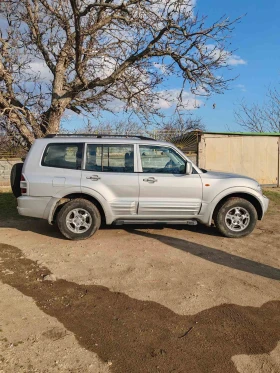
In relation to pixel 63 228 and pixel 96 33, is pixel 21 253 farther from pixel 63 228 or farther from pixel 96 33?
pixel 96 33

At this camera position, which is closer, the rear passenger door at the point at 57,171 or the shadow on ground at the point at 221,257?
the shadow on ground at the point at 221,257

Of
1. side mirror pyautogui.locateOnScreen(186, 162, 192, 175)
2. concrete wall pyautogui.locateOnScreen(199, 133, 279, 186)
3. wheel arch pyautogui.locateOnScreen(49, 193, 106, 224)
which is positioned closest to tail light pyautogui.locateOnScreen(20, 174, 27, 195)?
wheel arch pyautogui.locateOnScreen(49, 193, 106, 224)

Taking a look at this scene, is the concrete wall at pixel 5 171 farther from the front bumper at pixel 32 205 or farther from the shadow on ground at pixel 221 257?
the shadow on ground at pixel 221 257

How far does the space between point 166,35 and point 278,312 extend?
7.33 meters

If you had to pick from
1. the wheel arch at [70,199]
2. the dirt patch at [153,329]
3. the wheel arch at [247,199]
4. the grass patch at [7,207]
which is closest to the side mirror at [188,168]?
the wheel arch at [247,199]

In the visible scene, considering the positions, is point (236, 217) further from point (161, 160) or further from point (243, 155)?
point (243, 155)

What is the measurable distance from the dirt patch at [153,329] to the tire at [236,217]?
2.68 m

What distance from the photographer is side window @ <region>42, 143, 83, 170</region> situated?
6.32 m

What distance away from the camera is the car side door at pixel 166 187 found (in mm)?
6320

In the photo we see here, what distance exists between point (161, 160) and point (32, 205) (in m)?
2.53

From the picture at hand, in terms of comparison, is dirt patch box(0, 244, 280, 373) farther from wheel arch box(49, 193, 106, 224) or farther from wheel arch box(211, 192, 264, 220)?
wheel arch box(211, 192, 264, 220)

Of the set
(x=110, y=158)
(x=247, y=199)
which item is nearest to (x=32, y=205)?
(x=110, y=158)

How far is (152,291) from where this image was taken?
418cm

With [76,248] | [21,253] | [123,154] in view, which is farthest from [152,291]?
[123,154]
